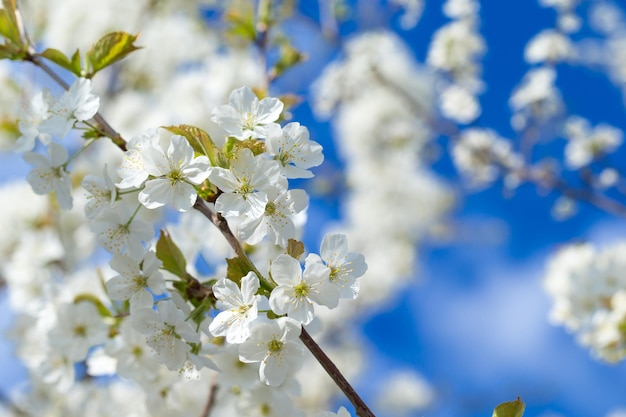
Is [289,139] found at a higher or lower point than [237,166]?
higher

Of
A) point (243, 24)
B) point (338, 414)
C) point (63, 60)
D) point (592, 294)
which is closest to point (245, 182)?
point (338, 414)

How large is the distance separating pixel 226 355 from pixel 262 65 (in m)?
1.15

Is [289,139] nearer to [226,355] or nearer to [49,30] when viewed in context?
[226,355]

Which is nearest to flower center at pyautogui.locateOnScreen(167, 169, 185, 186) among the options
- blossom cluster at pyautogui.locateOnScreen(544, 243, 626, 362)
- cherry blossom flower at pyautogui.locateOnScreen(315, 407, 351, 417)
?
cherry blossom flower at pyautogui.locateOnScreen(315, 407, 351, 417)

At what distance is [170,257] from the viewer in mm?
1086

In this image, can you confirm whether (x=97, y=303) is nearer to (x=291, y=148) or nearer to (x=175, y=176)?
(x=175, y=176)

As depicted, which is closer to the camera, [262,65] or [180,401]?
[180,401]

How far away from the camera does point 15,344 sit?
92.0 inches

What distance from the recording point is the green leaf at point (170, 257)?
108 cm

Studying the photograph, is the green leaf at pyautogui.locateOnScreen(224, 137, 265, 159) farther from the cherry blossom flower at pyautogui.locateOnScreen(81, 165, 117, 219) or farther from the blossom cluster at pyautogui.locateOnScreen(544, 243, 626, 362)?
the blossom cluster at pyautogui.locateOnScreen(544, 243, 626, 362)

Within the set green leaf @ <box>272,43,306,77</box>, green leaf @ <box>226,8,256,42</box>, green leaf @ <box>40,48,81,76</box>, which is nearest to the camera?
green leaf @ <box>40,48,81,76</box>

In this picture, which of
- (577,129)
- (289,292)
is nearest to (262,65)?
(289,292)

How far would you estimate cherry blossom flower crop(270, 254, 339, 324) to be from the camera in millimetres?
884

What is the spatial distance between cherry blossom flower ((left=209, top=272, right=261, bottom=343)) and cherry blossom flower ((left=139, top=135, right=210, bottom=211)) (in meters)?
0.15
